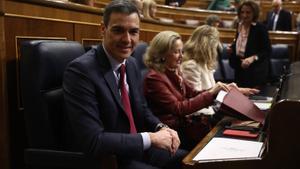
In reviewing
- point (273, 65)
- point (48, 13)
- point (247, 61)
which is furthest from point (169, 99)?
point (273, 65)

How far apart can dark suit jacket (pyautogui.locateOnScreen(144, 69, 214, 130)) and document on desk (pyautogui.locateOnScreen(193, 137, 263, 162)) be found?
48 centimetres

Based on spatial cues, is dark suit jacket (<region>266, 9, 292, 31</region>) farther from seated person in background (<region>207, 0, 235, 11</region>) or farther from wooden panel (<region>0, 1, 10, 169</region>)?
wooden panel (<region>0, 1, 10, 169</region>)

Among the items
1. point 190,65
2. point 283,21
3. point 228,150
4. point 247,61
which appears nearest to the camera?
point 228,150

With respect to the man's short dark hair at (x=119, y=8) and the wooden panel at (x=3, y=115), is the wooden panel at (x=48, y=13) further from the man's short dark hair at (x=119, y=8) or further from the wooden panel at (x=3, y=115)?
the man's short dark hair at (x=119, y=8)

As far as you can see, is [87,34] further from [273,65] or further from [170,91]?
[273,65]

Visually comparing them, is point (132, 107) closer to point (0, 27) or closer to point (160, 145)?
point (160, 145)

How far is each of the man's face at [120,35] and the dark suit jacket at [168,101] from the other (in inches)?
18.1

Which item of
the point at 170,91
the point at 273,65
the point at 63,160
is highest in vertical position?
the point at 170,91

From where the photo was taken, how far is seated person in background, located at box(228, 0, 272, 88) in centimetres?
303

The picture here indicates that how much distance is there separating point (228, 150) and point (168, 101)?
2.22 feet

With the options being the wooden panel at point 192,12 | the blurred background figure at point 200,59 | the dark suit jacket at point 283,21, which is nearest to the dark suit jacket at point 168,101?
the blurred background figure at point 200,59

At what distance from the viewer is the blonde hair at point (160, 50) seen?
1903 mm

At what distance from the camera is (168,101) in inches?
70.8

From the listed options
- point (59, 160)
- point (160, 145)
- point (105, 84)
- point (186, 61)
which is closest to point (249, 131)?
point (160, 145)
